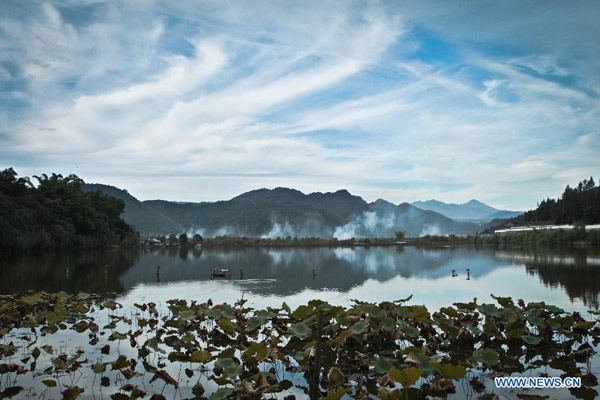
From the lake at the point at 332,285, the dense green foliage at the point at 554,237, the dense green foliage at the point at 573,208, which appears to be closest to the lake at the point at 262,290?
the lake at the point at 332,285

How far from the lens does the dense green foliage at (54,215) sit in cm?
4637

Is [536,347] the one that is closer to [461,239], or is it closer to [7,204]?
[7,204]

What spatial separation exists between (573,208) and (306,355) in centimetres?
8923

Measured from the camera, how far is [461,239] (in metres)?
99.3

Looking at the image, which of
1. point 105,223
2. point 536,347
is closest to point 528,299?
point 536,347

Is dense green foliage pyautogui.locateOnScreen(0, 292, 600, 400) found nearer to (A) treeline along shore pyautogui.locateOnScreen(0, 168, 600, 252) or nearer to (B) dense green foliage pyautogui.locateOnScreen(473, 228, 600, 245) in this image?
(A) treeline along shore pyautogui.locateOnScreen(0, 168, 600, 252)

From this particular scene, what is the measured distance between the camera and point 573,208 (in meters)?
84.2

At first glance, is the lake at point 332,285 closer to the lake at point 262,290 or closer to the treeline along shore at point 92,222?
the lake at point 262,290

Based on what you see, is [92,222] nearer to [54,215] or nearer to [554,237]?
[54,215]

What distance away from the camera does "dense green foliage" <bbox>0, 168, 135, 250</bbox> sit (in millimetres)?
46369

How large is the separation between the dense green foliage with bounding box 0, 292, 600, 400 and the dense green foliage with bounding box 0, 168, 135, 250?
3790 cm

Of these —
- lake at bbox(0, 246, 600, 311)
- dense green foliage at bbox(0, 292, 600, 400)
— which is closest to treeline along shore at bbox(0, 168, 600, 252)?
lake at bbox(0, 246, 600, 311)

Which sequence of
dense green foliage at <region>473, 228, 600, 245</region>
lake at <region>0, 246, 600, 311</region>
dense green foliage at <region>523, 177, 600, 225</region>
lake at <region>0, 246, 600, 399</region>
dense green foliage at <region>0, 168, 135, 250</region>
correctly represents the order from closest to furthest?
lake at <region>0, 246, 600, 399</region>, lake at <region>0, 246, 600, 311</region>, dense green foliage at <region>0, 168, 135, 250</region>, dense green foliage at <region>473, 228, 600, 245</region>, dense green foliage at <region>523, 177, 600, 225</region>

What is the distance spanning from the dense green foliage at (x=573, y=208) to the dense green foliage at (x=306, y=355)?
75955 millimetres
